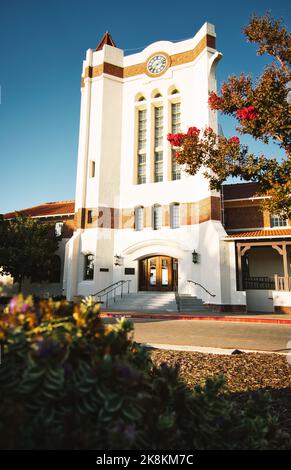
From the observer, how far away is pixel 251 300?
19875 mm

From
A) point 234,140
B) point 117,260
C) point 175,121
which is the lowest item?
point 117,260

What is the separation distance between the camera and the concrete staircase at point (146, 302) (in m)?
19.0

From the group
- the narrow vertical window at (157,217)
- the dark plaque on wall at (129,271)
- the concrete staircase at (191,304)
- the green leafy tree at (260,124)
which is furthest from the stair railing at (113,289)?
the green leafy tree at (260,124)

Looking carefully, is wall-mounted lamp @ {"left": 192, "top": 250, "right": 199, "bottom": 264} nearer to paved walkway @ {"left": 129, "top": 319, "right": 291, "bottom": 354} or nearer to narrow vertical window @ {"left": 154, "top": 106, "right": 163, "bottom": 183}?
narrow vertical window @ {"left": 154, "top": 106, "right": 163, "bottom": 183}

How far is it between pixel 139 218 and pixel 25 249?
928cm

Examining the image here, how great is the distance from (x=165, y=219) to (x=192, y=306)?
22.5 ft

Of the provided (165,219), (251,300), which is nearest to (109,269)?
(165,219)

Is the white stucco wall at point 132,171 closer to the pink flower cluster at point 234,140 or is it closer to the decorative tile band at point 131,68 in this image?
the decorative tile band at point 131,68

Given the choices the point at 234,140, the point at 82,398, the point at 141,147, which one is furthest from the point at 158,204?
the point at 82,398

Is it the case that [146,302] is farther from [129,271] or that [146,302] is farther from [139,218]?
[139,218]

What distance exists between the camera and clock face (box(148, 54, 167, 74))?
82.1 feet

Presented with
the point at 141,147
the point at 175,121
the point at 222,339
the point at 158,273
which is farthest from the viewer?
the point at 141,147

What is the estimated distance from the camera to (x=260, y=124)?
768cm

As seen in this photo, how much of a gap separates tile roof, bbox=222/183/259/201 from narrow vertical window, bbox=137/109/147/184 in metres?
7.01
